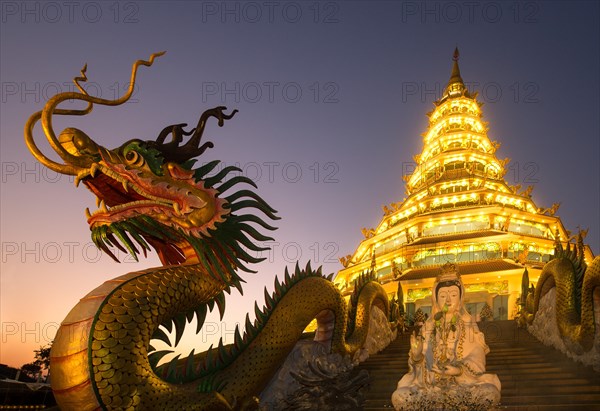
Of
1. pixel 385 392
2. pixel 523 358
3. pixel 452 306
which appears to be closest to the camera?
pixel 452 306

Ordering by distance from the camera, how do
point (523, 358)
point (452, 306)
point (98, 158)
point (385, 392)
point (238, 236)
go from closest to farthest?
point (98, 158) → point (238, 236) → point (452, 306) → point (385, 392) → point (523, 358)

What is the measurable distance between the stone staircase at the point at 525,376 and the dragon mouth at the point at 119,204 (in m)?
4.97

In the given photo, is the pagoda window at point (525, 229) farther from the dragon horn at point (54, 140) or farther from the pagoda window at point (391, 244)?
the dragon horn at point (54, 140)

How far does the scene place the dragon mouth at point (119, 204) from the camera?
718cm

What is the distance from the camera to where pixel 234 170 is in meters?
8.09

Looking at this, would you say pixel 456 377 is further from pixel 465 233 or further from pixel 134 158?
pixel 465 233

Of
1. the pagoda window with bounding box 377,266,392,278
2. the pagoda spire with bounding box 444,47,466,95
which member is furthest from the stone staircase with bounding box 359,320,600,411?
the pagoda spire with bounding box 444,47,466,95

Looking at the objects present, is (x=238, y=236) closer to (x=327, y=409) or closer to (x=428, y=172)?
(x=327, y=409)

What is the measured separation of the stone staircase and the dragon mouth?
16.3 ft

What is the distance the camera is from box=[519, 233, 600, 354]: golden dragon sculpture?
997 centimetres

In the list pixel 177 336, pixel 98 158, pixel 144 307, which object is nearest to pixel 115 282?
pixel 144 307

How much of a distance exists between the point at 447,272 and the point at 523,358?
4361 mm

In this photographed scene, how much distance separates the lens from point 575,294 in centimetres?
1073

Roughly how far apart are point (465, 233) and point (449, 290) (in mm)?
18712
